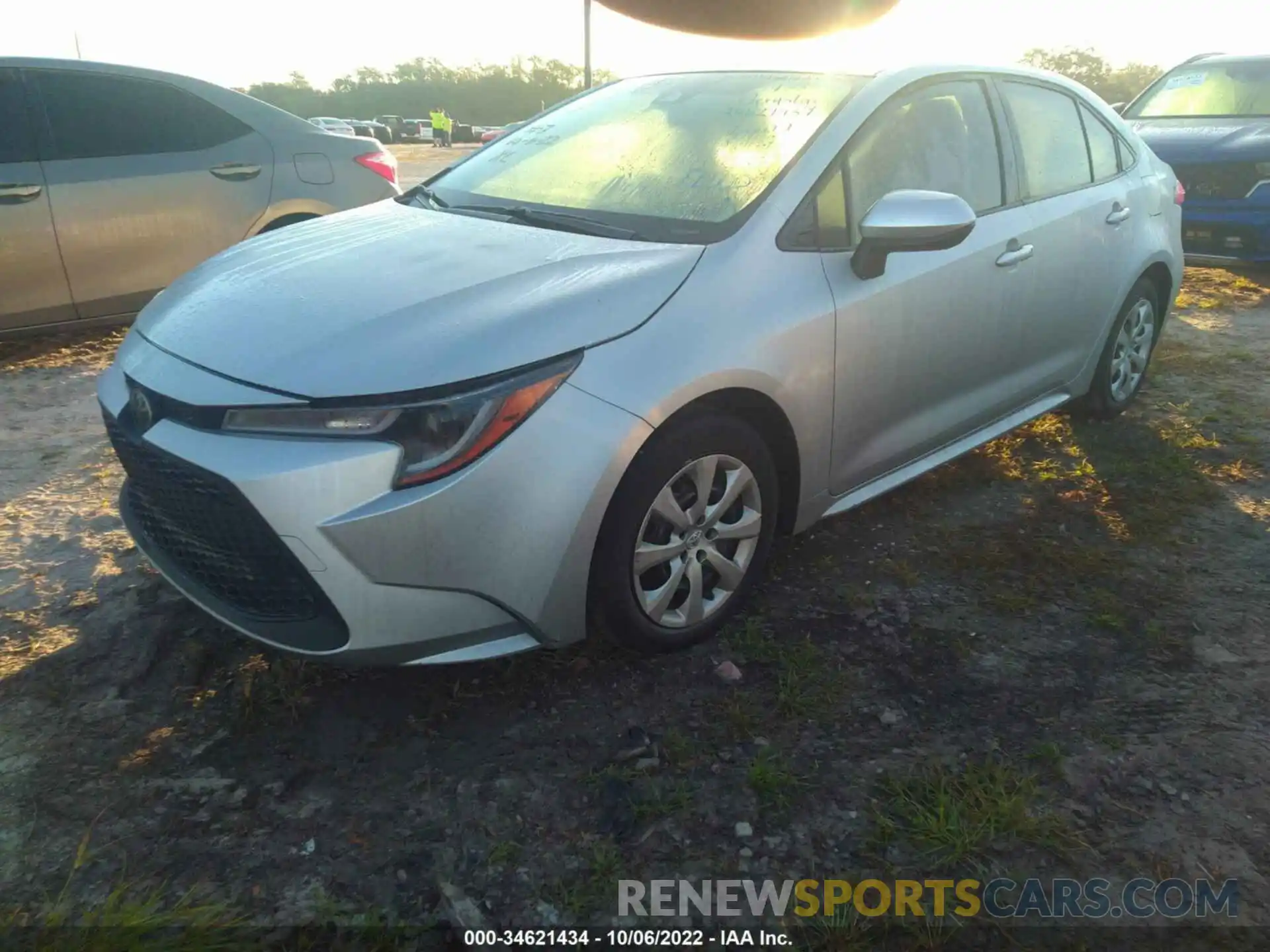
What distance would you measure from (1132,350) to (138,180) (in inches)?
196

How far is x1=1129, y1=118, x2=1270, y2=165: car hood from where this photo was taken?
7.22 m

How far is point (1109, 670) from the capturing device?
2561 millimetres

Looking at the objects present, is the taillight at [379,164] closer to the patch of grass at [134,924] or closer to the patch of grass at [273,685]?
the patch of grass at [273,685]

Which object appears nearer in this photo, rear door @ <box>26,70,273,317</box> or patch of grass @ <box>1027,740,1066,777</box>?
patch of grass @ <box>1027,740,1066,777</box>

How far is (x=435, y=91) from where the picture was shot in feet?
260

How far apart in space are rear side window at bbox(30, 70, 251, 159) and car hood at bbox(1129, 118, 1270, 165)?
665cm

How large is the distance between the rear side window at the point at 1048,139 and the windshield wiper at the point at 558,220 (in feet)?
5.43

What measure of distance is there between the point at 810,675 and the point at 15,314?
4482 mm

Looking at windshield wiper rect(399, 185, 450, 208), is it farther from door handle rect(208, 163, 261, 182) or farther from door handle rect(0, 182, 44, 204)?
door handle rect(0, 182, 44, 204)

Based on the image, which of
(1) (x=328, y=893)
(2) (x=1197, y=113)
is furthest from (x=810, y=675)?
(2) (x=1197, y=113)

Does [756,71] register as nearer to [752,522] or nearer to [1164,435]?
[752,522]

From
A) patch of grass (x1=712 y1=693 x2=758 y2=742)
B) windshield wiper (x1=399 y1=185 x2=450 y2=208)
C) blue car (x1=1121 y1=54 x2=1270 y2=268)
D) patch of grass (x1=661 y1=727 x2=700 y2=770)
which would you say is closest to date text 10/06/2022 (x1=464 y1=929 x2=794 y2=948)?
patch of grass (x1=661 y1=727 x2=700 y2=770)

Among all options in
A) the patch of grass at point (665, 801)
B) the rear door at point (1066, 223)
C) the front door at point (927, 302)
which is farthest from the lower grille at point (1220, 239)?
the patch of grass at point (665, 801)

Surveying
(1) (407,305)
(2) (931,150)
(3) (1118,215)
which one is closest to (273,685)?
(1) (407,305)
